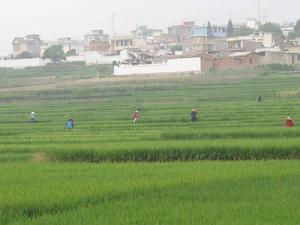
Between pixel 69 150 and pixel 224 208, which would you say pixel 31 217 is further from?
pixel 69 150

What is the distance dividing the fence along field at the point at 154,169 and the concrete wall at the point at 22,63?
4324 cm

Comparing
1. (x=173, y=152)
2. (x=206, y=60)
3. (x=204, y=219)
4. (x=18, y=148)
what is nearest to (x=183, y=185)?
Result: (x=204, y=219)

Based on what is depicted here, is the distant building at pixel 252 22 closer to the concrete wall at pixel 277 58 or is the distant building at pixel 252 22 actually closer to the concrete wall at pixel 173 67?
the concrete wall at pixel 277 58

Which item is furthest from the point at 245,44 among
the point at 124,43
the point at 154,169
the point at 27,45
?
the point at 154,169

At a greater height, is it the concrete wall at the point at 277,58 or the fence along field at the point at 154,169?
the concrete wall at the point at 277,58

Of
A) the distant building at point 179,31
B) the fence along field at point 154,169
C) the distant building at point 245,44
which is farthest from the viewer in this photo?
the distant building at point 179,31

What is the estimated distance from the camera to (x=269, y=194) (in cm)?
1087

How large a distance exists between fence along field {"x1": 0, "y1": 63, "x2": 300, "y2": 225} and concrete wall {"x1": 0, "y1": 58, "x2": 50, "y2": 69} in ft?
142

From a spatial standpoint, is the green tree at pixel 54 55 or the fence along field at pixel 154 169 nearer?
the fence along field at pixel 154 169

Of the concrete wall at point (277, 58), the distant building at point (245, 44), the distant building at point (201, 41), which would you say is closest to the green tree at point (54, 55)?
the distant building at point (201, 41)

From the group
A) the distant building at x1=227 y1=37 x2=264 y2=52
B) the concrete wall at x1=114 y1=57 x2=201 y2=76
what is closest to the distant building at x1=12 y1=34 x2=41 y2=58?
the distant building at x1=227 y1=37 x2=264 y2=52

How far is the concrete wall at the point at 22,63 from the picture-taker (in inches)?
3374

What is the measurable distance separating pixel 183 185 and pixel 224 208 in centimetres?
227

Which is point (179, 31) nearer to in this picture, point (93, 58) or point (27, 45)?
point (27, 45)
